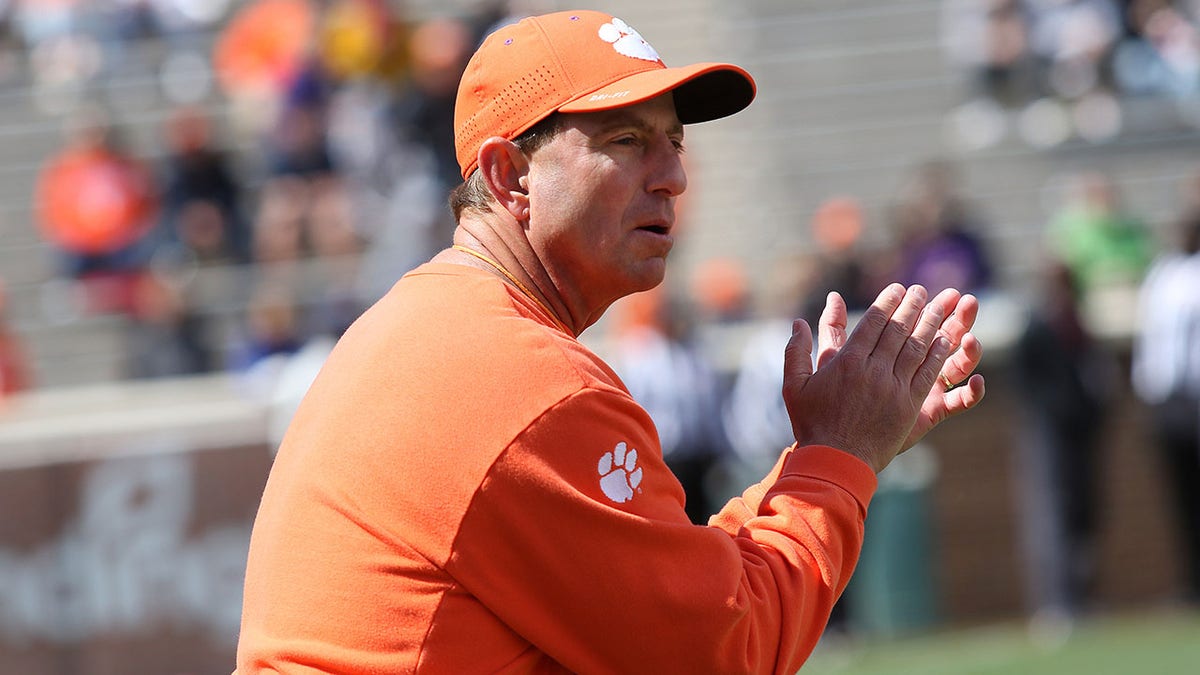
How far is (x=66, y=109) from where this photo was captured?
14930 millimetres

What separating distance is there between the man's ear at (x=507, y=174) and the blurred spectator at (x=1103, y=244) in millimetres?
9680

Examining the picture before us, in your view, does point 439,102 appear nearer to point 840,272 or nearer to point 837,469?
point 840,272

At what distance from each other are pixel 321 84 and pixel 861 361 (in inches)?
435

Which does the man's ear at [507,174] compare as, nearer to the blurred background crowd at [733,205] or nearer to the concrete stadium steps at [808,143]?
the blurred background crowd at [733,205]

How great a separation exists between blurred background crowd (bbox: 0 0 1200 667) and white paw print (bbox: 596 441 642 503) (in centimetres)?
786

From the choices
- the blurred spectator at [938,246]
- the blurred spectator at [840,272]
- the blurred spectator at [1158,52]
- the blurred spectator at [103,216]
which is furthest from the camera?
the blurred spectator at [1158,52]

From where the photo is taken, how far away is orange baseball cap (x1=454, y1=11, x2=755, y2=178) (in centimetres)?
272

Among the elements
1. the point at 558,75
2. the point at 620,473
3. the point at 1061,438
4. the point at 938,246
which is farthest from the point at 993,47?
the point at 620,473

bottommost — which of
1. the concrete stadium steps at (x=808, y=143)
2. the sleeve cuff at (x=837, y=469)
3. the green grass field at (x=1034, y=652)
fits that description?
the green grass field at (x=1034, y=652)

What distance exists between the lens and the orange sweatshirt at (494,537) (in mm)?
2473

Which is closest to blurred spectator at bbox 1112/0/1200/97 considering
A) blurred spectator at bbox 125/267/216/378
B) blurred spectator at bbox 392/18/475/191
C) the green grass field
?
the green grass field

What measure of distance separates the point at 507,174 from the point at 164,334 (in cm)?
988

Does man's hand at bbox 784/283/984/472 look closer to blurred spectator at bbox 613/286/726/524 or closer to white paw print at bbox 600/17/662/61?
white paw print at bbox 600/17/662/61

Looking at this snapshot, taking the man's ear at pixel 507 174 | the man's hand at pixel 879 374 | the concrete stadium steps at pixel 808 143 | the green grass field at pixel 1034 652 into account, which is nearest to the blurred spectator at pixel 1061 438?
the green grass field at pixel 1034 652
